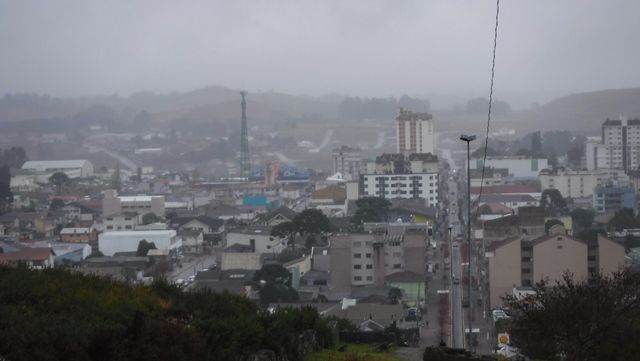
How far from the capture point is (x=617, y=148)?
2300 centimetres

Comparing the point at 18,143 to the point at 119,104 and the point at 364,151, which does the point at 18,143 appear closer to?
the point at 364,151

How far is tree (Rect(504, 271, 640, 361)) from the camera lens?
3.97m

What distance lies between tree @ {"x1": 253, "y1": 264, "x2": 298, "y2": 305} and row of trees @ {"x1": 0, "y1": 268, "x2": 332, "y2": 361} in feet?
14.4

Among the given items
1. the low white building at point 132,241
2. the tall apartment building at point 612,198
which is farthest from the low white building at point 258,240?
the tall apartment building at point 612,198

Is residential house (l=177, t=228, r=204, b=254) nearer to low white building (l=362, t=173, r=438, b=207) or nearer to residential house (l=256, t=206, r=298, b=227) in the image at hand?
residential house (l=256, t=206, r=298, b=227)

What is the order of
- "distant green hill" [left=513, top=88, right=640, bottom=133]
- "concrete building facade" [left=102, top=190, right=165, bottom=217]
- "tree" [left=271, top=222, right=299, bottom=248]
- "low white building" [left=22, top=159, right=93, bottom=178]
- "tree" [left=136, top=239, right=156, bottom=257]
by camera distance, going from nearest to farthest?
"tree" [left=136, top=239, right=156, bottom=257], "tree" [left=271, top=222, right=299, bottom=248], "concrete building facade" [left=102, top=190, right=165, bottom=217], "low white building" [left=22, top=159, right=93, bottom=178], "distant green hill" [left=513, top=88, right=640, bottom=133]

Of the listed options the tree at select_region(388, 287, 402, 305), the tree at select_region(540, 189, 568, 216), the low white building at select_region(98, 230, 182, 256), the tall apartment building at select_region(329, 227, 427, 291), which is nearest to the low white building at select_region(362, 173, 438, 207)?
the tree at select_region(540, 189, 568, 216)

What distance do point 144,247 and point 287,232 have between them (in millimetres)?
1500

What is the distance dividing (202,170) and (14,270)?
2636 cm

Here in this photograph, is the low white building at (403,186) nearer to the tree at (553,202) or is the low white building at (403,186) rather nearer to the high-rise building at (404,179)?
the high-rise building at (404,179)

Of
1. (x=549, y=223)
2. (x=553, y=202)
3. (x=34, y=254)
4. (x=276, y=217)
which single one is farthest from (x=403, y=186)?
(x=34, y=254)

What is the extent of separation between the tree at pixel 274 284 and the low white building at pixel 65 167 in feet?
51.8

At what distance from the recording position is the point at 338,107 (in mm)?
44719

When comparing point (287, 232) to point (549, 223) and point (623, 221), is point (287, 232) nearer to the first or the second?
point (549, 223)
